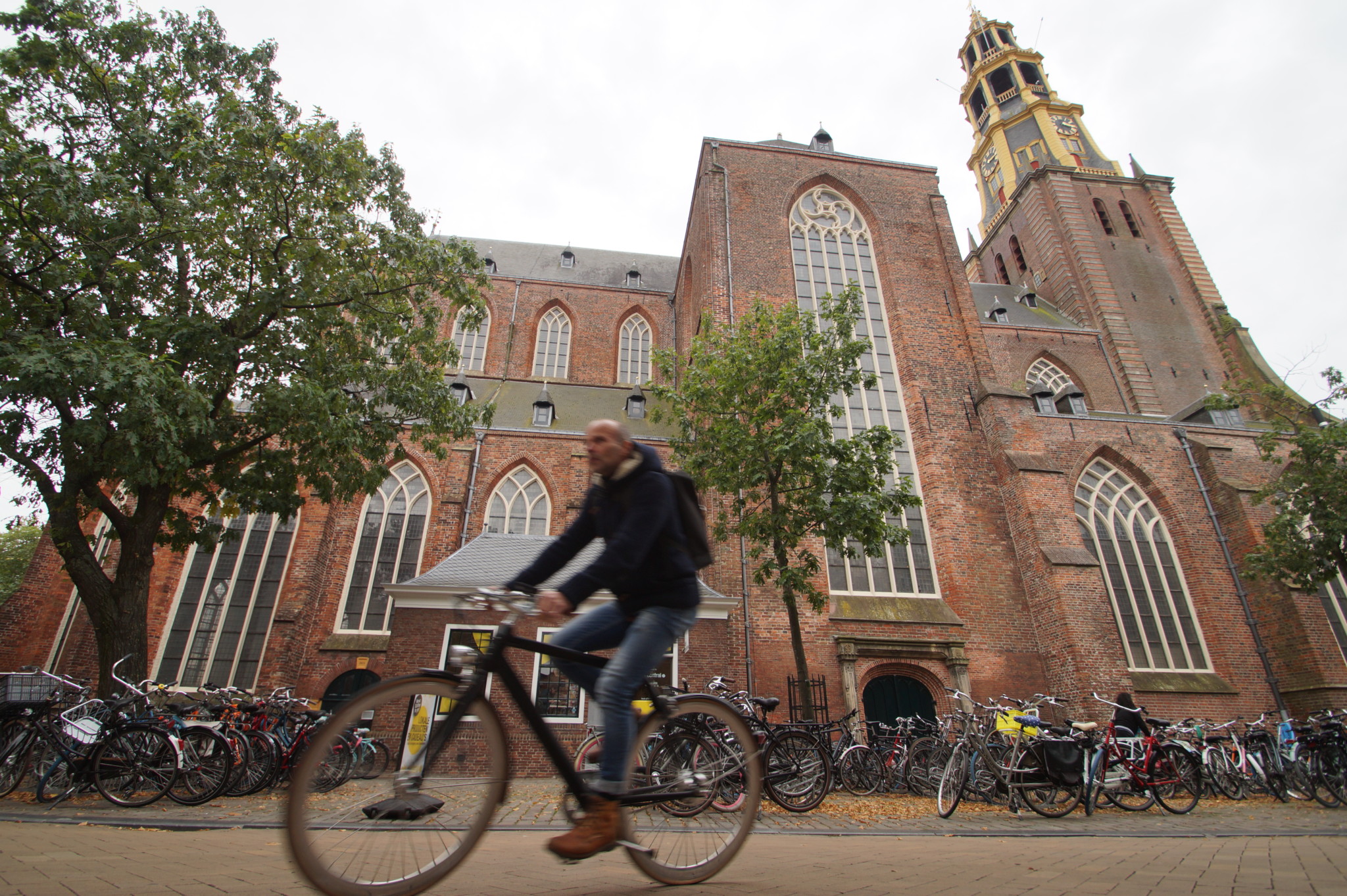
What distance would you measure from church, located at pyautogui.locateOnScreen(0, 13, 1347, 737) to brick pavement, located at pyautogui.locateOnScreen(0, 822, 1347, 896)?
676 centimetres

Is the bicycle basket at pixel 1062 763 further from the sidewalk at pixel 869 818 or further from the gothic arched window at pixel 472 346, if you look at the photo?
the gothic arched window at pixel 472 346

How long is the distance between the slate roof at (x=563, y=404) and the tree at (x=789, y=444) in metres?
5.42

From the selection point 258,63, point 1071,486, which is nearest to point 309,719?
point 258,63

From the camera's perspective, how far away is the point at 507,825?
5.75 m

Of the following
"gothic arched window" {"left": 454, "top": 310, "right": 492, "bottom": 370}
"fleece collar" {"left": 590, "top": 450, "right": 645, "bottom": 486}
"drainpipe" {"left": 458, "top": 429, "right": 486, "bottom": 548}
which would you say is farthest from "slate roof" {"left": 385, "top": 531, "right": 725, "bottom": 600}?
"gothic arched window" {"left": 454, "top": 310, "right": 492, "bottom": 370}

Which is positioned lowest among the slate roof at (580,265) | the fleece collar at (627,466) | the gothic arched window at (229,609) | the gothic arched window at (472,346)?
the fleece collar at (627,466)

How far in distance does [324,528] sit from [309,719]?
7.24 m

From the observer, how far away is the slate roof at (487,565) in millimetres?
11922

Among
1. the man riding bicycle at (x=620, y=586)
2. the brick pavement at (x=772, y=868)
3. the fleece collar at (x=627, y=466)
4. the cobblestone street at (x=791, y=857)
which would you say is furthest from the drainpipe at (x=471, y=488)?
the fleece collar at (x=627, y=466)

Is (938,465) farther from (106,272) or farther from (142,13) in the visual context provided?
(142,13)

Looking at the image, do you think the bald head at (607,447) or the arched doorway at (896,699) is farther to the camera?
the arched doorway at (896,699)

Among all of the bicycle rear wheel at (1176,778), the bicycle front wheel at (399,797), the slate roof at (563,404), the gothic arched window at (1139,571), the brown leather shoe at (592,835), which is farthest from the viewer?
the slate roof at (563,404)

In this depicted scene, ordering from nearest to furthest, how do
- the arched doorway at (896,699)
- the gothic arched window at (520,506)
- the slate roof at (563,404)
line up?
the arched doorway at (896,699) → the gothic arched window at (520,506) → the slate roof at (563,404)

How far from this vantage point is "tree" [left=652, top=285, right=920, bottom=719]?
10.7m
